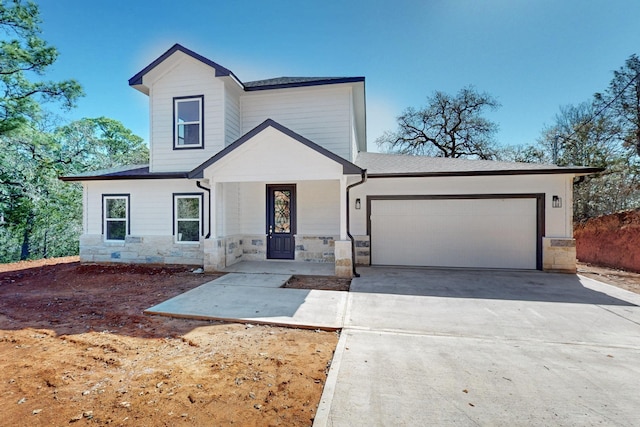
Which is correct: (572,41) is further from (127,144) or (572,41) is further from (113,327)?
(127,144)

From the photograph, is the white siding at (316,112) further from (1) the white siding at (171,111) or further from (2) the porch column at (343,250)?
(2) the porch column at (343,250)

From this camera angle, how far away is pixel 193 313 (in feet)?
16.6

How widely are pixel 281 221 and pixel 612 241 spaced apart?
1245 cm

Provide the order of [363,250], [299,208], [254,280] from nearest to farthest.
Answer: [254,280] → [363,250] → [299,208]

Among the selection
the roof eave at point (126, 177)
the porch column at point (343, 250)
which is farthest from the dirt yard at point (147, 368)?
the roof eave at point (126, 177)

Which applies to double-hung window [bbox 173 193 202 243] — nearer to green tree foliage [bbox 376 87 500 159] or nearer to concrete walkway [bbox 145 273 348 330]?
concrete walkway [bbox 145 273 348 330]

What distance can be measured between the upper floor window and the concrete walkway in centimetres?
556

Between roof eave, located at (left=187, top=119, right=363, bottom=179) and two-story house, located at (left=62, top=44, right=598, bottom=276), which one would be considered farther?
two-story house, located at (left=62, top=44, right=598, bottom=276)

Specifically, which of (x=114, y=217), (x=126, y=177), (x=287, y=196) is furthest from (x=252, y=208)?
(x=114, y=217)

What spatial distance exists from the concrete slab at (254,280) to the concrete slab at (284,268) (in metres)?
0.47

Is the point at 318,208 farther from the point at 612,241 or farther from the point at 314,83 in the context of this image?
the point at 612,241

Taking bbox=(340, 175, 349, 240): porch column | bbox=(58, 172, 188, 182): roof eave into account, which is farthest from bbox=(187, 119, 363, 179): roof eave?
bbox=(58, 172, 188, 182): roof eave

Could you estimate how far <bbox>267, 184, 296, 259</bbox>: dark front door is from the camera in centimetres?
992

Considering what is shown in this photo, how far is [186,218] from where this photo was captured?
9742 mm
